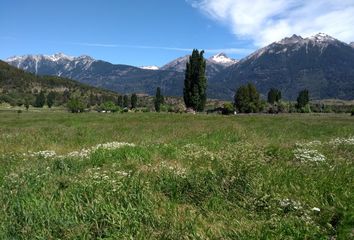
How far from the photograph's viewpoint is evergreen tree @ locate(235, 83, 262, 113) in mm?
132625

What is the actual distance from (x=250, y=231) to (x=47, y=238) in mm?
3659

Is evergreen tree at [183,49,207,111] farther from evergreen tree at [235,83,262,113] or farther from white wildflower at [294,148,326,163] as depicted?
white wildflower at [294,148,326,163]

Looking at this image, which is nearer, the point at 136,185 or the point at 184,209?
the point at 184,209

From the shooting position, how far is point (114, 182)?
998cm

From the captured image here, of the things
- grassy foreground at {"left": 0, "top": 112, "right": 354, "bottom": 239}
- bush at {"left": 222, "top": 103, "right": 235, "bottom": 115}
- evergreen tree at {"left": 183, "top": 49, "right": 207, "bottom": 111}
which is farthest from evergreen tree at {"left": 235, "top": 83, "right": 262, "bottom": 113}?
grassy foreground at {"left": 0, "top": 112, "right": 354, "bottom": 239}

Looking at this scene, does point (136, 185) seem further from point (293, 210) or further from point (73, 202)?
point (293, 210)

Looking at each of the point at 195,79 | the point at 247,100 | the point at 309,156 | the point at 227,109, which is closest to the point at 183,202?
the point at 309,156

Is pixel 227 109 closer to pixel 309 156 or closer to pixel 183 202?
Answer: pixel 309 156

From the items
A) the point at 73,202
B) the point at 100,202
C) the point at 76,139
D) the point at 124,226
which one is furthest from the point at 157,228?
the point at 76,139

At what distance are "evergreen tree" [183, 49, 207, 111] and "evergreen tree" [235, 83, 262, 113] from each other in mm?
27861

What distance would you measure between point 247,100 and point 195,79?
101 ft

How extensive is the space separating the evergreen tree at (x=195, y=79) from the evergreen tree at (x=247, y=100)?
27.9 metres

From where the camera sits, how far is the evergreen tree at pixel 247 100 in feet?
435

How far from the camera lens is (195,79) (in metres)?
108
